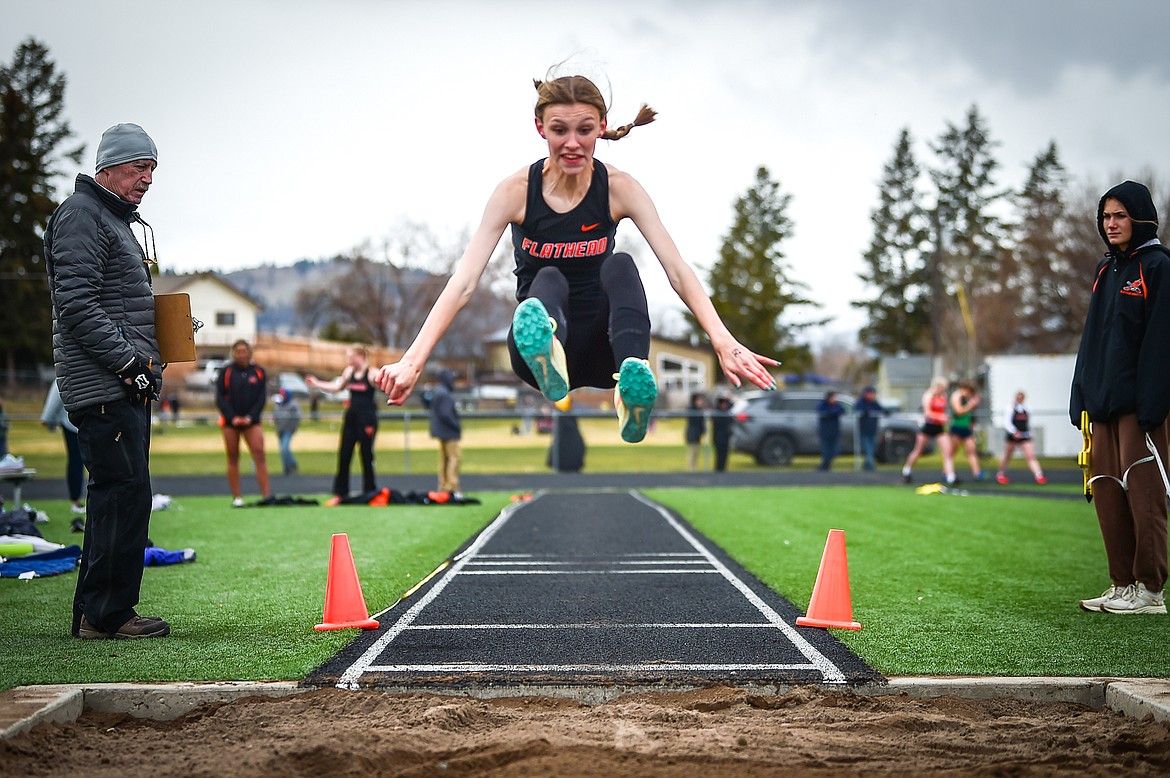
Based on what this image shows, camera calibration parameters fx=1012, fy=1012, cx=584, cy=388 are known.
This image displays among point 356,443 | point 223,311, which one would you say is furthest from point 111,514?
point 223,311

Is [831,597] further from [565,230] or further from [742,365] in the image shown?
[565,230]

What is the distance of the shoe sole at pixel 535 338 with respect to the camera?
4570mm

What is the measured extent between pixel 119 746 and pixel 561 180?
10.6 feet

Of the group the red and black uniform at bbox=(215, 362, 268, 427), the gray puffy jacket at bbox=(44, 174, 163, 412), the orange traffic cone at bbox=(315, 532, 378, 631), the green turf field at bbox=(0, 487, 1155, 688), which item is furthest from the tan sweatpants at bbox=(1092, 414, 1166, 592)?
the red and black uniform at bbox=(215, 362, 268, 427)

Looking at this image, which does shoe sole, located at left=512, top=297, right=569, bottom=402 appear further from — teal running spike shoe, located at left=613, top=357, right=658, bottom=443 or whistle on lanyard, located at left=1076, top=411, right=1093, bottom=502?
whistle on lanyard, located at left=1076, top=411, right=1093, bottom=502

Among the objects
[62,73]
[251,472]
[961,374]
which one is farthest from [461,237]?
[62,73]

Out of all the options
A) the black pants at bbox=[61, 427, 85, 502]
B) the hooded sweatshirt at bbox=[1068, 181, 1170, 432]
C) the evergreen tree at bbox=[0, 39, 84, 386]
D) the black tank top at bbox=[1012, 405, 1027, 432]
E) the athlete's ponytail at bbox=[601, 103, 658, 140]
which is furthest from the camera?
the evergreen tree at bbox=[0, 39, 84, 386]

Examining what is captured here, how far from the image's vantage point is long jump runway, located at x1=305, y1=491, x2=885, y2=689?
4855 millimetres

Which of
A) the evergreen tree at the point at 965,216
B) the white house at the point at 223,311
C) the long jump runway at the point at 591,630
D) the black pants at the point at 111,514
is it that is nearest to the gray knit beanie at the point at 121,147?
the black pants at the point at 111,514

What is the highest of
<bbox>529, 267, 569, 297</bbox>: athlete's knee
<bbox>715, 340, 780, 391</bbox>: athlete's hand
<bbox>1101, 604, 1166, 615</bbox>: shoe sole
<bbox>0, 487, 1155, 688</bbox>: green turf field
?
<bbox>529, 267, 569, 297</bbox>: athlete's knee

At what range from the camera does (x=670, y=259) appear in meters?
5.14

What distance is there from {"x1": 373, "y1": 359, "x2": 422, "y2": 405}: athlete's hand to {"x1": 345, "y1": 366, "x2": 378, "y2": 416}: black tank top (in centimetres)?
1038

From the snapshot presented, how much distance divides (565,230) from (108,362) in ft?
8.87

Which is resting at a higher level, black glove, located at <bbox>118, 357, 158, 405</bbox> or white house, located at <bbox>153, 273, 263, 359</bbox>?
white house, located at <bbox>153, 273, 263, 359</bbox>
